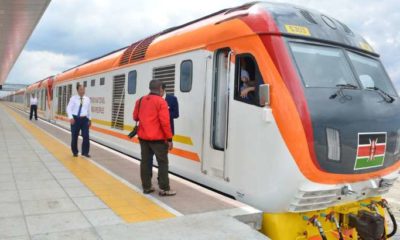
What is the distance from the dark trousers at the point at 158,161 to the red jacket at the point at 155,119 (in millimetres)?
116

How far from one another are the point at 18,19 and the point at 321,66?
20.6 m

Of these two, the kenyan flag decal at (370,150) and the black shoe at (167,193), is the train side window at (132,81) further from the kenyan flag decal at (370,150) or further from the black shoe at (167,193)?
the kenyan flag decal at (370,150)

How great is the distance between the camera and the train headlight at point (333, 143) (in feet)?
14.2

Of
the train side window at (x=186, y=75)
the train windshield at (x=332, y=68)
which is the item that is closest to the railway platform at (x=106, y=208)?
the train side window at (x=186, y=75)

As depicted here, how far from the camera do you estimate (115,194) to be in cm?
543

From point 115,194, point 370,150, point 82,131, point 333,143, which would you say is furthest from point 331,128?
point 82,131

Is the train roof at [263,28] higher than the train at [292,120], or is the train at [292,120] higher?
the train roof at [263,28]

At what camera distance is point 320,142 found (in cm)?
425

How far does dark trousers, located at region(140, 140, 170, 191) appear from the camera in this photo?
532 centimetres

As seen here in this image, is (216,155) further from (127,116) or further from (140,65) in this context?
(127,116)

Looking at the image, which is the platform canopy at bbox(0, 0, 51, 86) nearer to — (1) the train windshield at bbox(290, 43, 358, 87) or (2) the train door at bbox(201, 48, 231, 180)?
(2) the train door at bbox(201, 48, 231, 180)

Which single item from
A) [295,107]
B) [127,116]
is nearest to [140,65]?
[127,116]

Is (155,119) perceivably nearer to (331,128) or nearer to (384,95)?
(331,128)

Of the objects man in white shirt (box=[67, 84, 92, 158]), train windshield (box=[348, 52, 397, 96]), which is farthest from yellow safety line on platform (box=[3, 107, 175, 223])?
train windshield (box=[348, 52, 397, 96])
